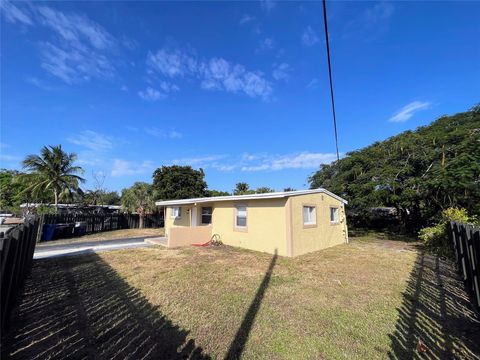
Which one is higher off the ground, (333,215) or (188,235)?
(333,215)

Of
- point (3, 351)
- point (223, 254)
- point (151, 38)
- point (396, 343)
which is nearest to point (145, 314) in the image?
point (3, 351)

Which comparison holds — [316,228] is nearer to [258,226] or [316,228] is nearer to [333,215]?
[333,215]

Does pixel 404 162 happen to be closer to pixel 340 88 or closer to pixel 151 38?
pixel 340 88

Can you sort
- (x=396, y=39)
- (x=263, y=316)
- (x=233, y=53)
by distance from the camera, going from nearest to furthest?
(x=263, y=316) < (x=396, y=39) < (x=233, y=53)

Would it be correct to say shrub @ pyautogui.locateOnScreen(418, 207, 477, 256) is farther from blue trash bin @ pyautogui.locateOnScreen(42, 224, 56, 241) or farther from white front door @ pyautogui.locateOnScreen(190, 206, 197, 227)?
blue trash bin @ pyautogui.locateOnScreen(42, 224, 56, 241)

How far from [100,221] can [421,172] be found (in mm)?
22694

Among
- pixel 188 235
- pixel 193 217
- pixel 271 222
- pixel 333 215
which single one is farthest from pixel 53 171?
pixel 333 215

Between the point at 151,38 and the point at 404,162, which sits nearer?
the point at 151,38

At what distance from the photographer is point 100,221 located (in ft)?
61.7

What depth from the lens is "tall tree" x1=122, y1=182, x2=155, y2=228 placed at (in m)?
21.8

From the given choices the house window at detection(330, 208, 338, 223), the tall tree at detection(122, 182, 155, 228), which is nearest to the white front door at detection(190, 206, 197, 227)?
the house window at detection(330, 208, 338, 223)

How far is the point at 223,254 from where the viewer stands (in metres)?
9.67

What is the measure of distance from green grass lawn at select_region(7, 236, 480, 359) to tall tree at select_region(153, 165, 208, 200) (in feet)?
65.9

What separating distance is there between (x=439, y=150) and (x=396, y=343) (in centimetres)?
1504
